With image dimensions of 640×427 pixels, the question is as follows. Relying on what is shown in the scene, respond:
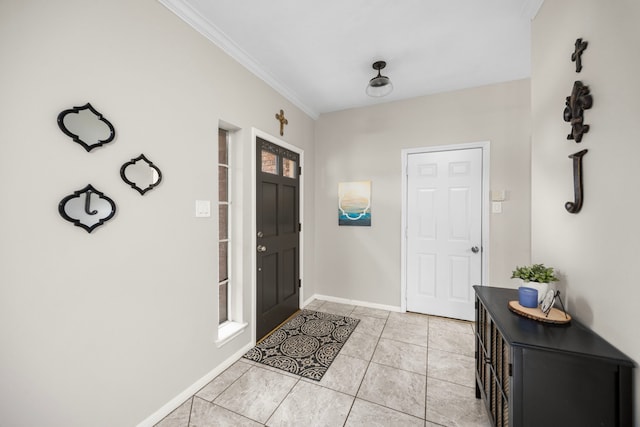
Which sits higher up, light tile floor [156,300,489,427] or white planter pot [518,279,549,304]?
white planter pot [518,279,549,304]

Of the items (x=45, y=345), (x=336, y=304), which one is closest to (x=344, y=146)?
(x=336, y=304)

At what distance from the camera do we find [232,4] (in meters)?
1.75

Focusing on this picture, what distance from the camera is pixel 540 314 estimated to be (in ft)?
3.99

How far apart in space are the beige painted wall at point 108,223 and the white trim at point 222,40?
55 mm

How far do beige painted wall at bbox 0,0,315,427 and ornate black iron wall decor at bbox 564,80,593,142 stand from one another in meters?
2.23

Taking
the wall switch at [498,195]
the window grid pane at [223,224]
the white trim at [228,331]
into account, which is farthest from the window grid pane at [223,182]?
the wall switch at [498,195]

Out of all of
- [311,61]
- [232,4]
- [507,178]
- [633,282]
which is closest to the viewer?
[633,282]

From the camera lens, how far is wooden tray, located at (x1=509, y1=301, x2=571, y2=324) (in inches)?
45.7

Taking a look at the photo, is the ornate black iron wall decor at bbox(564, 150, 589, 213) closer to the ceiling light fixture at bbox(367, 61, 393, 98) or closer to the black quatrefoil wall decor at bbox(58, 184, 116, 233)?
the ceiling light fixture at bbox(367, 61, 393, 98)

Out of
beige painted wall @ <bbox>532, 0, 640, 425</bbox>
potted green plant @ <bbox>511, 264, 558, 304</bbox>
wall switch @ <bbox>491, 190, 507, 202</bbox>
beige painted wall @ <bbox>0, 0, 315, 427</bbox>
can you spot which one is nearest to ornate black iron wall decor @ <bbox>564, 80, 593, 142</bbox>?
beige painted wall @ <bbox>532, 0, 640, 425</bbox>

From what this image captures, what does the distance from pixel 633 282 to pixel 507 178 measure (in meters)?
2.16

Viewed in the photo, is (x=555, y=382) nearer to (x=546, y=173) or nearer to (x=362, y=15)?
(x=546, y=173)

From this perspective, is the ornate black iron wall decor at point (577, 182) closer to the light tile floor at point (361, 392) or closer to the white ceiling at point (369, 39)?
the white ceiling at point (369, 39)

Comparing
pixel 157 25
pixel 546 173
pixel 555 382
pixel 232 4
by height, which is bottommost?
pixel 555 382
